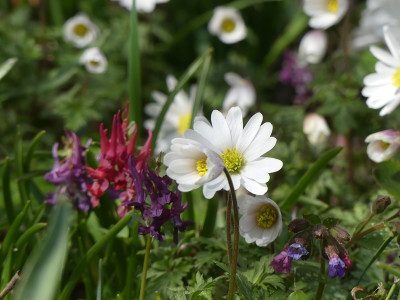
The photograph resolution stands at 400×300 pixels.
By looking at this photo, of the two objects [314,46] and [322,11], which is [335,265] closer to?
[322,11]

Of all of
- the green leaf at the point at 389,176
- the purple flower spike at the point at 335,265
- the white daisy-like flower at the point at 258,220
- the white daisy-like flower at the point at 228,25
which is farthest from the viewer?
the white daisy-like flower at the point at 228,25

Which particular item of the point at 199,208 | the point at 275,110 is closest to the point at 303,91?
the point at 275,110

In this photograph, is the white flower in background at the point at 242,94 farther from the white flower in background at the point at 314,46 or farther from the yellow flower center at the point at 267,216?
the yellow flower center at the point at 267,216

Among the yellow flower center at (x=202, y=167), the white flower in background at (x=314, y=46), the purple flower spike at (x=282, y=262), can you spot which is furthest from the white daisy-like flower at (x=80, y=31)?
the purple flower spike at (x=282, y=262)

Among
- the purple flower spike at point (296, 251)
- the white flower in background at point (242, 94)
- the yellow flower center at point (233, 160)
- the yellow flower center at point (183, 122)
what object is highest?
the white flower in background at point (242, 94)

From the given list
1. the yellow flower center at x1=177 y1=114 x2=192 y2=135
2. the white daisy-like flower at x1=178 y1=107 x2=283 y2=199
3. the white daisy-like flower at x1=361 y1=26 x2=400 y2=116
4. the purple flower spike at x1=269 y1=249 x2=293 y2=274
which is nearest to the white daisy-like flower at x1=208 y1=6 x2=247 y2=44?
the yellow flower center at x1=177 y1=114 x2=192 y2=135

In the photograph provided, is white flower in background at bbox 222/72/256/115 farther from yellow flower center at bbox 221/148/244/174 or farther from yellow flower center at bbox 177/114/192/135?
yellow flower center at bbox 221/148/244/174
